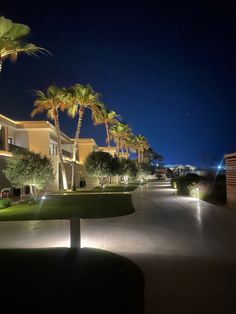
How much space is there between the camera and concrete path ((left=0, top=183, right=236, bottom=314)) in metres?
6.84

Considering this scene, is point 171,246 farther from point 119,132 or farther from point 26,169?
point 119,132

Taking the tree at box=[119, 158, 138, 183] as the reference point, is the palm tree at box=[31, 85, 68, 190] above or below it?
above

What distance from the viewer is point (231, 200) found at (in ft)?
76.5

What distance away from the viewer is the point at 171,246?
11453 mm

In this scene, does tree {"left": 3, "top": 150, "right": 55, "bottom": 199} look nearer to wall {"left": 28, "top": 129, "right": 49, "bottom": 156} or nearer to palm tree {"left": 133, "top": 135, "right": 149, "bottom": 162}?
wall {"left": 28, "top": 129, "right": 49, "bottom": 156}

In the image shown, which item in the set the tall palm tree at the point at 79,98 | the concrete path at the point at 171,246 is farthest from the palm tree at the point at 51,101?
the concrete path at the point at 171,246

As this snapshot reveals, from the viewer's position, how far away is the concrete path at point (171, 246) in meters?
6.84

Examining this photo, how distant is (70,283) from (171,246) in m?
4.43

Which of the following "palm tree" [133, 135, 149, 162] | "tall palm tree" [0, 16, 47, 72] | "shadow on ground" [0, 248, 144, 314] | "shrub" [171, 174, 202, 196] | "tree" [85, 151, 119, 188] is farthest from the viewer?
"palm tree" [133, 135, 149, 162]

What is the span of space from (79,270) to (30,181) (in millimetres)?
17678

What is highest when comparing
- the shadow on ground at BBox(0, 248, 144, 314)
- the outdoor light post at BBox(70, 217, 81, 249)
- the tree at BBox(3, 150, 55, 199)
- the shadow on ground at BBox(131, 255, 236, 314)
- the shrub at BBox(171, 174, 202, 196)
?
the tree at BBox(3, 150, 55, 199)

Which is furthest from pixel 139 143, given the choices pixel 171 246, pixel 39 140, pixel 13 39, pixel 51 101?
Result: pixel 171 246

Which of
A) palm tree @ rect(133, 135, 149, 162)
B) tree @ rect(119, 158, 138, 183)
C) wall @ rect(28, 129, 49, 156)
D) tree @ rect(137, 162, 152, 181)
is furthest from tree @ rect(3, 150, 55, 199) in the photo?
palm tree @ rect(133, 135, 149, 162)

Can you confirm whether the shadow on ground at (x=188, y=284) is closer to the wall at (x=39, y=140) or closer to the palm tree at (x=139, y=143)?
the wall at (x=39, y=140)
